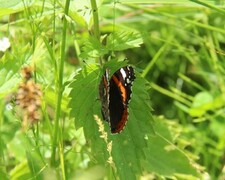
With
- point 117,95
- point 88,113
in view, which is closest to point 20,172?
point 88,113

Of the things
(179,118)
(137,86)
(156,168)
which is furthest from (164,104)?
(137,86)

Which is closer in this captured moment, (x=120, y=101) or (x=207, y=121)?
(x=120, y=101)

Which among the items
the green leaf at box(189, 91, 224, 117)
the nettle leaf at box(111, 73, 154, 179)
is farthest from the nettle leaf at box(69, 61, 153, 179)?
the green leaf at box(189, 91, 224, 117)

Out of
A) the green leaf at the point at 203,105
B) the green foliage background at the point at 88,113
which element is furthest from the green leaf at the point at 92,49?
the green leaf at the point at 203,105

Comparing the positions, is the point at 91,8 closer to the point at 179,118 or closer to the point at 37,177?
the point at 37,177

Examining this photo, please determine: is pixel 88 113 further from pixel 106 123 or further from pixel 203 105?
pixel 203 105

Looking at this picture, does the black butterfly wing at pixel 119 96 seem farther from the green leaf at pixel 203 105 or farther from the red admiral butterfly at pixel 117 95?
the green leaf at pixel 203 105

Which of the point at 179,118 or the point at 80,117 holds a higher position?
the point at 80,117
